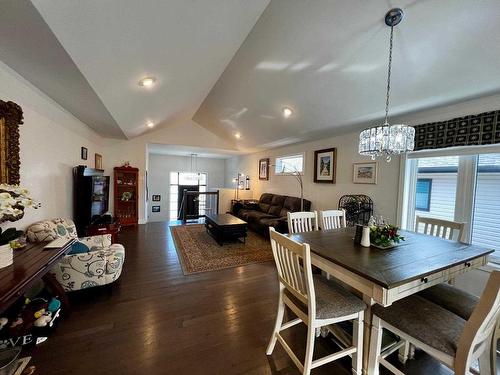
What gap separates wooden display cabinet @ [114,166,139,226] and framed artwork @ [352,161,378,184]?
5.37 meters

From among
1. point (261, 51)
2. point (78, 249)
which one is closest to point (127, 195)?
point (78, 249)

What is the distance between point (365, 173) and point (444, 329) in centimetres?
280

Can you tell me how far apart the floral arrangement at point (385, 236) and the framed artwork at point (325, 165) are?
251cm

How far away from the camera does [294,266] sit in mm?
1375

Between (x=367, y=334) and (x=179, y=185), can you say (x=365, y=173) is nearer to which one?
(x=367, y=334)

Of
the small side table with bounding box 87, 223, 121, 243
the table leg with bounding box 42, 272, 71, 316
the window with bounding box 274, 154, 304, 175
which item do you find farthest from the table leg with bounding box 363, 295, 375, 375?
the window with bounding box 274, 154, 304, 175

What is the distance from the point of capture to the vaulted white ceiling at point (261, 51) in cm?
153

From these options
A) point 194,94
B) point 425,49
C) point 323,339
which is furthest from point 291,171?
point 323,339

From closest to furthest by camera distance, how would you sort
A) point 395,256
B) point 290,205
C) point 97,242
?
point 395,256, point 97,242, point 290,205

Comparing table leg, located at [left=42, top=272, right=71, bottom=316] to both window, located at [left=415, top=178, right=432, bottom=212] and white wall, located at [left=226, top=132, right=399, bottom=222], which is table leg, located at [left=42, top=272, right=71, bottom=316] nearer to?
white wall, located at [left=226, top=132, right=399, bottom=222]

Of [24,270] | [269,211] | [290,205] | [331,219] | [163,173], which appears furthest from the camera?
[163,173]

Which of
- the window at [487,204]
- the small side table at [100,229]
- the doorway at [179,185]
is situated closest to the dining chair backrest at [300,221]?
the window at [487,204]

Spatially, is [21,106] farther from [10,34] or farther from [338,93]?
[338,93]

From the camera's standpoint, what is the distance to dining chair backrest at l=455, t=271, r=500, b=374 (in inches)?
38.0
